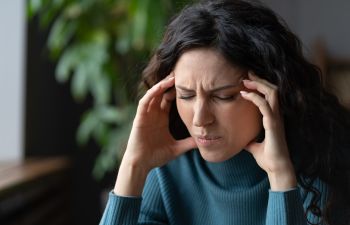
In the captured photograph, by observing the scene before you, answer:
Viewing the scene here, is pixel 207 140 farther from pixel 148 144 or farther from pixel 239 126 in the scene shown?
pixel 148 144

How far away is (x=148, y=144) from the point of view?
1.12 meters

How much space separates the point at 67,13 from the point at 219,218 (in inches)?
59.7

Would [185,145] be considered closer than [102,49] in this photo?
Yes

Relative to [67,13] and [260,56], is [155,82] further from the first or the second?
[67,13]

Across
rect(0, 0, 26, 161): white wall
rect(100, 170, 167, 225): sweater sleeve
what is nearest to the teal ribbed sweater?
rect(100, 170, 167, 225): sweater sleeve

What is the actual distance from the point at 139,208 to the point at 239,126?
263 millimetres

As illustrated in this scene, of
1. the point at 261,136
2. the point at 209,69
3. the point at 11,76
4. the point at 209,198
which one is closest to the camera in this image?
the point at 209,69

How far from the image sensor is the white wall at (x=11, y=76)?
253 centimetres

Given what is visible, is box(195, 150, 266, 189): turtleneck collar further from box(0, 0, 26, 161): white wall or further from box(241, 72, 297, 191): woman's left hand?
box(0, 0, 26, 161): white wall

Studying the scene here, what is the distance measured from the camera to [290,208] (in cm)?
97

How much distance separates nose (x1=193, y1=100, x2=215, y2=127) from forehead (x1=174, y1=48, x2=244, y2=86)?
38mm

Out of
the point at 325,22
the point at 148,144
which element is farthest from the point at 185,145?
the point at 325,22

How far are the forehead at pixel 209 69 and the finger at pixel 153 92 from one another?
0.25 ft

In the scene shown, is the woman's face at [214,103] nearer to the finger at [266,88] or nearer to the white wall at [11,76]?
the finger at [266,88]
